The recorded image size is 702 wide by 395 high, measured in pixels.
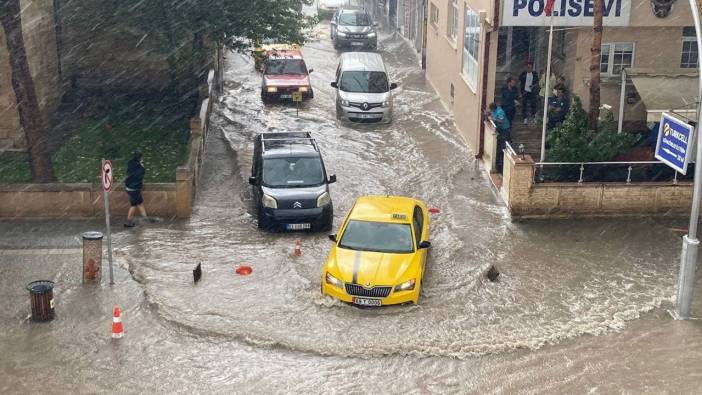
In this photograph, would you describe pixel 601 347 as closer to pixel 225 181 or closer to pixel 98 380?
pixel 98 380

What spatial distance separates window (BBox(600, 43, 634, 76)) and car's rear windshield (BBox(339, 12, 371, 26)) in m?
19.5

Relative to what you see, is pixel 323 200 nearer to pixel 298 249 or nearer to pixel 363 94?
pixel 298 249

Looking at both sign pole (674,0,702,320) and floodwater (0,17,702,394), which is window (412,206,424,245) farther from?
sign pole (674,0,702,320)

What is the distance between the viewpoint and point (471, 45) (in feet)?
84.1

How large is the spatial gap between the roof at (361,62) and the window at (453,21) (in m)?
2.52

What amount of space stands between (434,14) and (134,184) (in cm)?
1873

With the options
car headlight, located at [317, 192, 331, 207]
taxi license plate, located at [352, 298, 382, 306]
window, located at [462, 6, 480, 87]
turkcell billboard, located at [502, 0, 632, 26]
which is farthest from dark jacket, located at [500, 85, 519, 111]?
taxi license plate, located at [352, 298, 382, 306]

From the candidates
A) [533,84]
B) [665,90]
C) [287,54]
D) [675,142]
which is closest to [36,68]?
[287,54]

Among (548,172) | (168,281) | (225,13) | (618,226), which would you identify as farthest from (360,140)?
(168,281)

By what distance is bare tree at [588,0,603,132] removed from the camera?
19797 mm

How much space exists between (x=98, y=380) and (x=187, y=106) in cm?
1707

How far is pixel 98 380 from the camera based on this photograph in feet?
41.9

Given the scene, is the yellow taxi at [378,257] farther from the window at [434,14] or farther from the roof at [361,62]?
the window at [434,14]

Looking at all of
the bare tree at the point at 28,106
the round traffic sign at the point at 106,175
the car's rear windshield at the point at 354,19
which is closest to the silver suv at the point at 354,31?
the car's rear windshield at the point at 354,19
